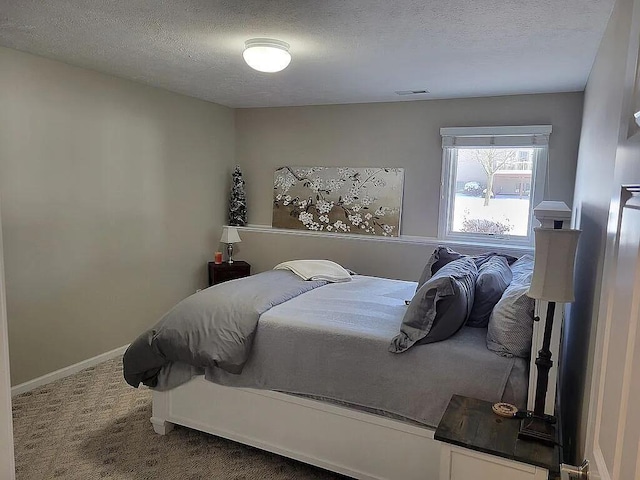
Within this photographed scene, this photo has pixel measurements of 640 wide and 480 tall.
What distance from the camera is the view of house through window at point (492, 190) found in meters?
4.25

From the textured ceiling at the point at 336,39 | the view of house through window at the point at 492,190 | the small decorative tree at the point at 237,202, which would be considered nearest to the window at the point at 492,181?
the view of house through window at the point at 492,190

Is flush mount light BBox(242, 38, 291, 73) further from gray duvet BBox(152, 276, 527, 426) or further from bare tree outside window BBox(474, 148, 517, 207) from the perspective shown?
bare tree outside window BBox(474, 148, 517, 207)

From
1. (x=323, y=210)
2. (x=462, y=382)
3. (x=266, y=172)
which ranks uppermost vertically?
(x=266, y=172)

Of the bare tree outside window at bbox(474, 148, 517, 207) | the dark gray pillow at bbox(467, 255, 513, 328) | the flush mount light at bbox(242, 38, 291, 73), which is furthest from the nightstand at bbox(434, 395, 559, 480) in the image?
the bare tree outside window at bbox(474, 148, 517, 207)

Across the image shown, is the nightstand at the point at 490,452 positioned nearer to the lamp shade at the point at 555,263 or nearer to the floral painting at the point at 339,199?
the lamp shade at the point at 555,263

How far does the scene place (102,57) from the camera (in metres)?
3.28

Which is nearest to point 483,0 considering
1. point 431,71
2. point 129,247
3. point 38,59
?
point 431,71

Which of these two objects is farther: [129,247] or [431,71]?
[129,247]

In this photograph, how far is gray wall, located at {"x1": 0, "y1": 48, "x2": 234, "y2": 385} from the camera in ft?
10.6

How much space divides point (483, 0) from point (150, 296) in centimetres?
364

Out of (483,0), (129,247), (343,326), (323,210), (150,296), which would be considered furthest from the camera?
(323,210)

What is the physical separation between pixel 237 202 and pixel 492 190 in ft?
8.71

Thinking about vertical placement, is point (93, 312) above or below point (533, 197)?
below

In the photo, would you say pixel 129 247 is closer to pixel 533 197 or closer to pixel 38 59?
pixel 38 59
